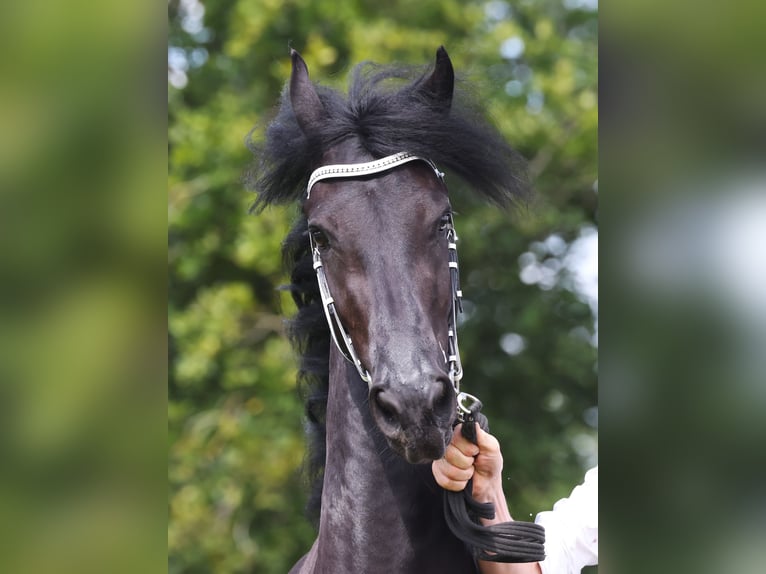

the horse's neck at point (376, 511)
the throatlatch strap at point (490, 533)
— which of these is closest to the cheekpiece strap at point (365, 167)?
the horse's neck at point (376, 511)

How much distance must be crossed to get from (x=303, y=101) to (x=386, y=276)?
0.72 meters

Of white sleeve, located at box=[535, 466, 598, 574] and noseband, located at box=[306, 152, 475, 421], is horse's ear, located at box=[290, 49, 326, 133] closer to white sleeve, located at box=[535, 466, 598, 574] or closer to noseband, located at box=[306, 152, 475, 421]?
noseband, located at box=[306, 152, 475, 421]

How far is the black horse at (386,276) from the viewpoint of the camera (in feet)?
7.09

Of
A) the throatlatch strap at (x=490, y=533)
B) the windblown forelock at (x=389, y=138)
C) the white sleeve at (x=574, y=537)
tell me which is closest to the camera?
the throatlatch strap at (x=490, y=533)

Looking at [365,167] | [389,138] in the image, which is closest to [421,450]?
[365,167]

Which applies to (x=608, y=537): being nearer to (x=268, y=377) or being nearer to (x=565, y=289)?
(x=268, y=377)

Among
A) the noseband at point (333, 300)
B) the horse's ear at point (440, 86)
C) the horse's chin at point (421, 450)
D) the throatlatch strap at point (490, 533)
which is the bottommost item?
the throatlatch strap at point (490, 533)

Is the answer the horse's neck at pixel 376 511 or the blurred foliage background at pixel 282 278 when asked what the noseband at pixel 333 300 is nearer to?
the horse's neck at pixel 376 511

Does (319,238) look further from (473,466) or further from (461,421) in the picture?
(473,466)

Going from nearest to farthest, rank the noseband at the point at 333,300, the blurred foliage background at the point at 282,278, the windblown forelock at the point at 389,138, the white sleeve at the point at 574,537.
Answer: the noseband at the point at 333,300
the windblown forelock at the point at 389,138
the white sleeve at the point at 574,537
the blurred foliage background at the point at 282,278

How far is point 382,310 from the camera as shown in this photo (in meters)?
2.24

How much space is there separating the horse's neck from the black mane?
501 millimetres

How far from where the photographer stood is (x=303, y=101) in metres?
2.68

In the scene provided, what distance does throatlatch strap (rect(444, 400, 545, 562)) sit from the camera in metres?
2.27
